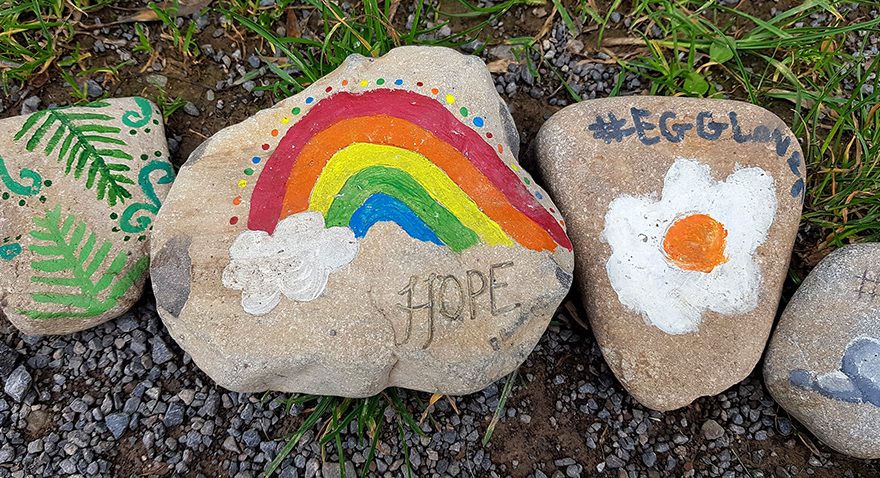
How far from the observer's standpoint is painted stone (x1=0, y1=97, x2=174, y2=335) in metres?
2.18

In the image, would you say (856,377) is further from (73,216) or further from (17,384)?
(17,384)

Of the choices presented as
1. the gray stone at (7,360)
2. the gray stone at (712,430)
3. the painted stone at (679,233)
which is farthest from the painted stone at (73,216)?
the gray stone at (712,430)

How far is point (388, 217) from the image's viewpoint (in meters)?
2.01

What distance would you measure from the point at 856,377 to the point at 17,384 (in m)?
2.70

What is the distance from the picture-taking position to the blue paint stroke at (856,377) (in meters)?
2.10

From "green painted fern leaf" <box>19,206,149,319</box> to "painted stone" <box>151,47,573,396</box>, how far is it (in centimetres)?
28

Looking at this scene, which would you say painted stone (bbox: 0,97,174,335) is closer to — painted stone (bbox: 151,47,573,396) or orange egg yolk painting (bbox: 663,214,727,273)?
painted stone (bbox: 151,47,573,396)

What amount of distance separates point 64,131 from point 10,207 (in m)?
0.30

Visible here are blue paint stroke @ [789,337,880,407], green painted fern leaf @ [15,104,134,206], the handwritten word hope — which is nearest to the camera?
the handwritten word hope

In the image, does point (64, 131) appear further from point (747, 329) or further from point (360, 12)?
point (747, 329)

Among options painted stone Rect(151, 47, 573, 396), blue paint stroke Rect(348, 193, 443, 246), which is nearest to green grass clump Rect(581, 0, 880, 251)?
painted stone Rect(151, 47, 573, 396)

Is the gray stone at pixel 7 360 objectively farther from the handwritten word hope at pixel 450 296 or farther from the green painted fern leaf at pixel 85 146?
the handwritten word hope at pixel 450 296

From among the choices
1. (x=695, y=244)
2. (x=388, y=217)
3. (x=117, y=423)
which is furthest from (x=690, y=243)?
(x=117, y=423)

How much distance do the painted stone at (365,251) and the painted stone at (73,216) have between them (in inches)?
10.1
